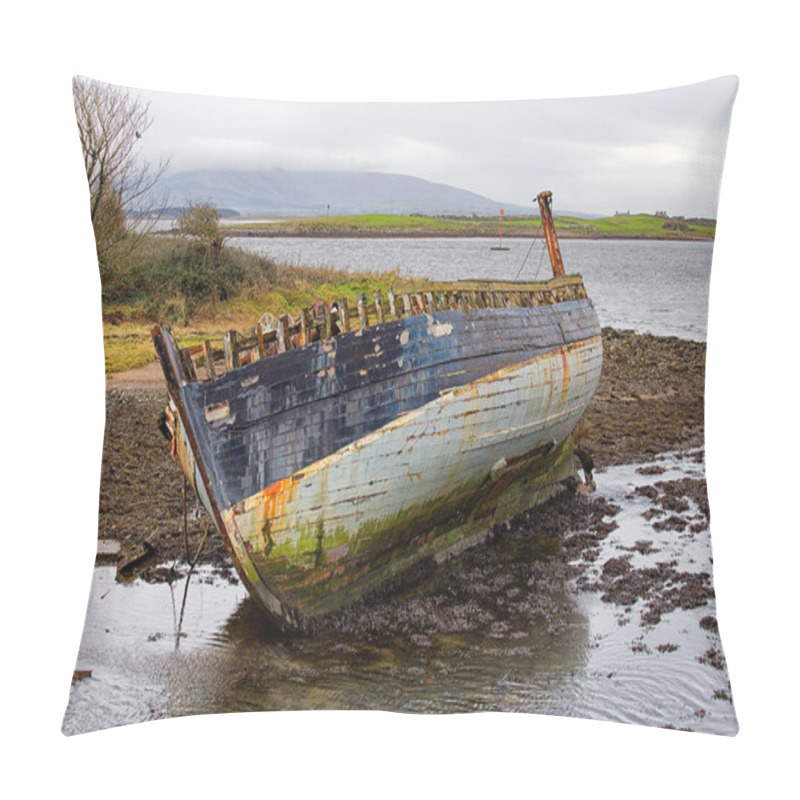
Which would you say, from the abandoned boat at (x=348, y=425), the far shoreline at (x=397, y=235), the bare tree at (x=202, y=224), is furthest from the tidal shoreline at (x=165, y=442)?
the bare tree at (x=202, y=224)

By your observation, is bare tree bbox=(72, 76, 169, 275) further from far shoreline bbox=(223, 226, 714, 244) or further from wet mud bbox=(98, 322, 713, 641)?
wet mud bbox=(98, 322, 713, 641)

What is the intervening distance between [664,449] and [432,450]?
3.75ft

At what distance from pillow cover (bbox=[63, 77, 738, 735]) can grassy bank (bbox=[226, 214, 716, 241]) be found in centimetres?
1

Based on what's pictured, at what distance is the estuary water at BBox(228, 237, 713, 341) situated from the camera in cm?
555

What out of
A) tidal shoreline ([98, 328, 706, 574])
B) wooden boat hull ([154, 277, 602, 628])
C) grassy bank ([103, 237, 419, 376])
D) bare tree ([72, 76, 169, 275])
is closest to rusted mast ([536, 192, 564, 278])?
wooden boat hull ([154, 277, 602, 628])

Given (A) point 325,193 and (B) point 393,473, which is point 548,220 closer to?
(A) point 325,193

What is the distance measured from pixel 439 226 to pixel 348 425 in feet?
3.41

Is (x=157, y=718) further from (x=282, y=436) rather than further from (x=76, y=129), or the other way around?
(x=76, y=129)

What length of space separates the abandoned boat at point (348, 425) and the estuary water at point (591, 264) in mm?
83

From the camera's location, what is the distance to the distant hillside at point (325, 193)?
5.66 metres

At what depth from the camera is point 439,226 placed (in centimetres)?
564

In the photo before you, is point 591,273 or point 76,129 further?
point 591,273

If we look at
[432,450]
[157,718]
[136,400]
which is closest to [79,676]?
[157,718]

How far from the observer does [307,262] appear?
570 centimetres
